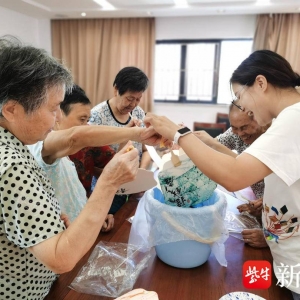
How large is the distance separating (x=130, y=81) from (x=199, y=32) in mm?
3535

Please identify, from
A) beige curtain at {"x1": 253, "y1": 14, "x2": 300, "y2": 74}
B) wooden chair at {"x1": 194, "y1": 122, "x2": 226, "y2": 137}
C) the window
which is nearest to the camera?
wooden chair at {"x1": 194, "y1": 122, "x2": 226, "y2": 137}

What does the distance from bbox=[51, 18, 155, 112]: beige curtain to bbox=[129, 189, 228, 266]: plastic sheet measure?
4456 millimetres

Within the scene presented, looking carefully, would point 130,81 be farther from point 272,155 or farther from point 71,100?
point 272,155

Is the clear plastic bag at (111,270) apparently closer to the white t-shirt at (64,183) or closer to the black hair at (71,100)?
the white t-shirt at (64,183)

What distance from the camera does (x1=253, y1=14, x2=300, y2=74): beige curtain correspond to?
14.9 feet

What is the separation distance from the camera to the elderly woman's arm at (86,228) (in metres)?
→ 0.64

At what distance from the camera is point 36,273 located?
0.78m

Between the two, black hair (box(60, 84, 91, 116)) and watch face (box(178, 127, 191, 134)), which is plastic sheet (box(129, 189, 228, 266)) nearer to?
watch face (box(178, 127, 191, 134))

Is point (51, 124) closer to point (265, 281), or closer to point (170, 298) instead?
point (170, 298)

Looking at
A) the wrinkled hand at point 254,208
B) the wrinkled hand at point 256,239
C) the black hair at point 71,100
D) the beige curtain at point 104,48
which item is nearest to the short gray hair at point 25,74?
the black hair at point 71,100

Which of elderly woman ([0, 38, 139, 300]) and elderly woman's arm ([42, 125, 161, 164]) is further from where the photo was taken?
elderly woman's arm ([42, 125, 161, 164])

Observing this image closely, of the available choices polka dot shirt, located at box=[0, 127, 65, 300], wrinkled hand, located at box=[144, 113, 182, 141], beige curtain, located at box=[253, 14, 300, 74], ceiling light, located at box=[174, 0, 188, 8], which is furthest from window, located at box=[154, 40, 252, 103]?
polka dot shirt, located at box=[0, 127, 65, 300]

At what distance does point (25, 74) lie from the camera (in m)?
0.69

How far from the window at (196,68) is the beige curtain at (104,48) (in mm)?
333
